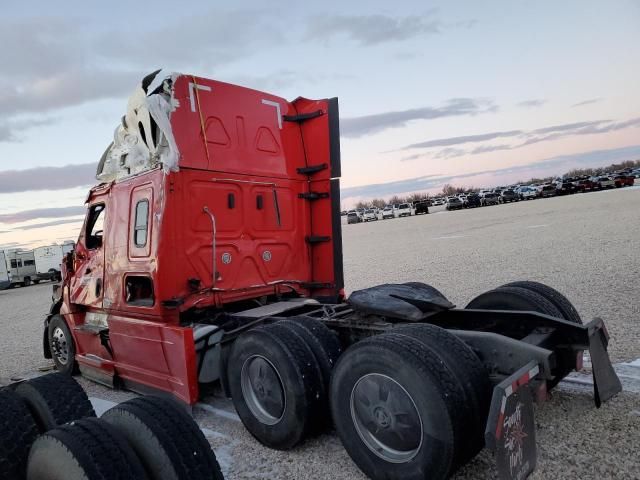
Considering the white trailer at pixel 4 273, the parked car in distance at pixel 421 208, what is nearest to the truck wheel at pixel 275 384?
the white trailer at pixel 4 273

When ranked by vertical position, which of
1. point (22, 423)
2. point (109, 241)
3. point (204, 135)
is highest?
point (204, 135)

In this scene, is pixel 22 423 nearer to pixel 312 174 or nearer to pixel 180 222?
pixel 180 222

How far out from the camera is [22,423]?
3.16 m

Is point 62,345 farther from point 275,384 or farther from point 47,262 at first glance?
point 47,262

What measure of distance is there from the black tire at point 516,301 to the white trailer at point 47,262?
36342 mm

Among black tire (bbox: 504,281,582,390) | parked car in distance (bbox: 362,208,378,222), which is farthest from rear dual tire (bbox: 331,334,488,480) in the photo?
parked car in distance (bbox: 362,208,378,222)

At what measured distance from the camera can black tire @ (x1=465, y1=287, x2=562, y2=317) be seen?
4537 mm

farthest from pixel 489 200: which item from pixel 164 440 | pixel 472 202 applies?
pixel 164 440

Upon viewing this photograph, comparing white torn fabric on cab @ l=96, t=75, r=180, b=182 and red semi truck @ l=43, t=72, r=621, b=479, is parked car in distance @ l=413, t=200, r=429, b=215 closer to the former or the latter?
red semi truck @ l=43, t=72, r=621, b=479

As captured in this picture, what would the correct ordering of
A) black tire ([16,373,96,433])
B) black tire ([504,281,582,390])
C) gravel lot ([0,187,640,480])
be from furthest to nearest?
1. black tire ([504,281,582,390])
2. gravel lot ([0,187,640,480])
3. black tire ([16,373,96,433])

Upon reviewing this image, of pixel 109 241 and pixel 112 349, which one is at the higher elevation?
pixel 109 241

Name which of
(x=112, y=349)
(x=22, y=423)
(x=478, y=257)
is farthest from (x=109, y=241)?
(x=478, y=257)

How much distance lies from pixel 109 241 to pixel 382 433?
4.19 meters

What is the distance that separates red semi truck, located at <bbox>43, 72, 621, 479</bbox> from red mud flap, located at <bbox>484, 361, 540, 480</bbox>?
0.01 m
